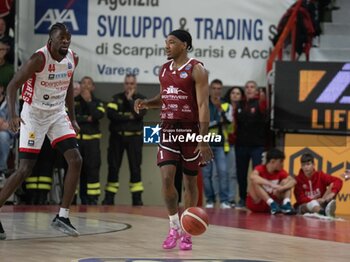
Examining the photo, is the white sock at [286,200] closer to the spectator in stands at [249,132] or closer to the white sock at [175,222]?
the spectator in stands at [249,132]

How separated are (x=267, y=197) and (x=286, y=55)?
345 cm

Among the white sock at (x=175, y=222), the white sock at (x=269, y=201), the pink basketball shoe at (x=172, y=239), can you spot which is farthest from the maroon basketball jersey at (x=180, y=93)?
the white sock at (x=269, y=201)

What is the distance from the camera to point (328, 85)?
16.3m

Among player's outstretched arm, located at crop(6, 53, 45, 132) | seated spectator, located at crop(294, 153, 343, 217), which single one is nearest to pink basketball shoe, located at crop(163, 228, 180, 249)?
player's outstretched arm, located at crop(6, 53, 45, 132)

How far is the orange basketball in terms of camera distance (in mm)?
8500

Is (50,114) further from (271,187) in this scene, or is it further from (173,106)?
(271,187)

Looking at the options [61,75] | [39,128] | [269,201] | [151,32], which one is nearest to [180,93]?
[61,75]

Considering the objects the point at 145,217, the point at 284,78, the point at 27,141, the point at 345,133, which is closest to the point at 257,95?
the point at 284,78

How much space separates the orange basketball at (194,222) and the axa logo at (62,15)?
9.04 m

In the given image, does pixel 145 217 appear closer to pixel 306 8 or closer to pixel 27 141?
pixel 27 141

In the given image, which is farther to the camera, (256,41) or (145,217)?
(256,41)

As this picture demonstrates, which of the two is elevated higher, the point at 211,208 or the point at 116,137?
the point at 116,137

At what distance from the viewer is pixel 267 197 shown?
15.2m

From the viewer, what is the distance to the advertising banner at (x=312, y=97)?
16250 mm
